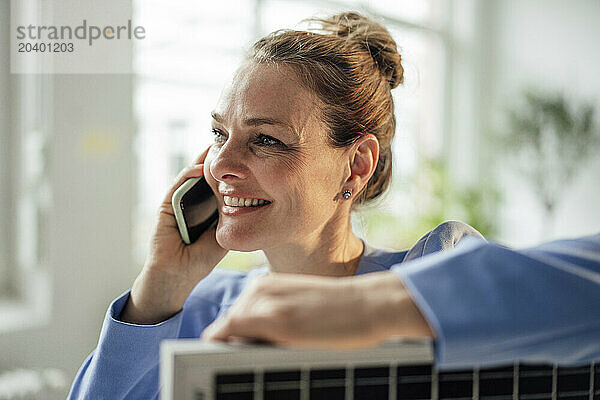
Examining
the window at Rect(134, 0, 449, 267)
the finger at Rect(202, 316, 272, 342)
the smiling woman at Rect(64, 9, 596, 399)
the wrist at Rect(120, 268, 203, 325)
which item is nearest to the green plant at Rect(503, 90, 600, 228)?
the window at Rect(134, 0, 449, 267)

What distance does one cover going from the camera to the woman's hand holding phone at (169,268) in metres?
1.11

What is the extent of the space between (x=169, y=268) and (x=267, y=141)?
31 centimetres

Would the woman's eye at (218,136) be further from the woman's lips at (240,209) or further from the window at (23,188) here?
the window at (23,188)

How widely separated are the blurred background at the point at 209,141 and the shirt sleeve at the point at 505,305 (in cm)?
90

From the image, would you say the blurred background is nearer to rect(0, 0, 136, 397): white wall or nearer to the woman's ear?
rect(0, 0, 136, 397): white wall

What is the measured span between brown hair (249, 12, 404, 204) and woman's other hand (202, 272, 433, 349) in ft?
2.39

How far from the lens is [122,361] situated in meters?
1.02

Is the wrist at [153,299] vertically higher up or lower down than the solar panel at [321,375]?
lower down

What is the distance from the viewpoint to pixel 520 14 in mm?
4801

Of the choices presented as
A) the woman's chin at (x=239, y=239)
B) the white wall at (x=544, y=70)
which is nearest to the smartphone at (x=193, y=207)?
the woman's chin at (x=239, y=239)

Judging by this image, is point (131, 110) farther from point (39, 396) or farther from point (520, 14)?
point (520, 14)

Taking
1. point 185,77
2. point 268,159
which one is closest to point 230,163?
point 268,159

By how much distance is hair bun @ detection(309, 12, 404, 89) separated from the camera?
1.29m

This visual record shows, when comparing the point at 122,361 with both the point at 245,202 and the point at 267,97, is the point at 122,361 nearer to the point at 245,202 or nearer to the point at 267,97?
the point at 245,202
